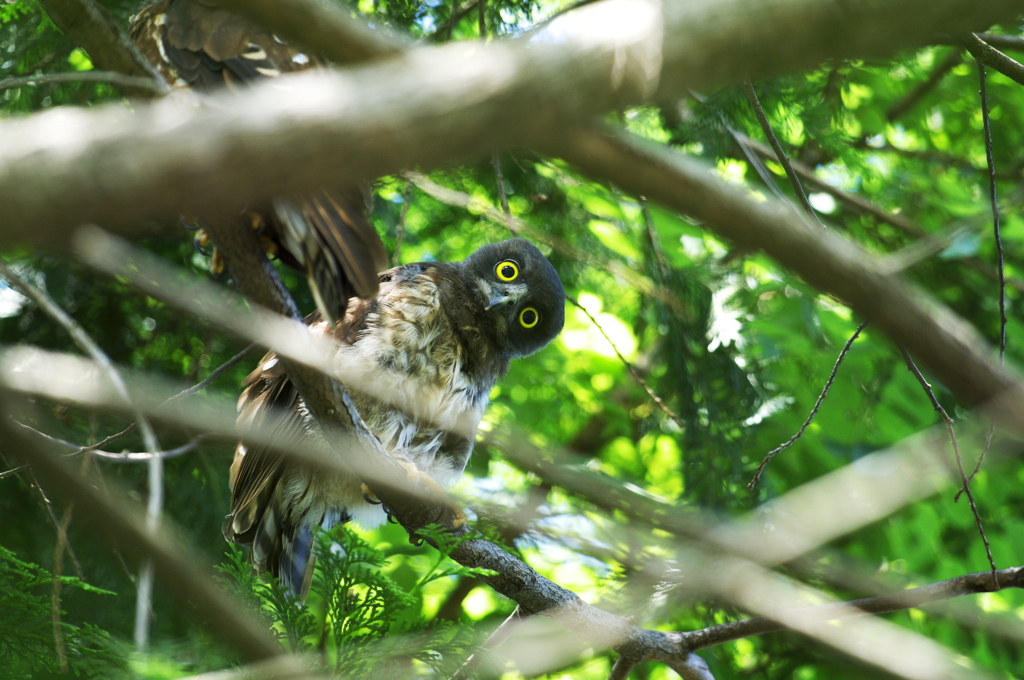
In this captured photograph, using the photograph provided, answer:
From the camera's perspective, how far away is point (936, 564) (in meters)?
4.24

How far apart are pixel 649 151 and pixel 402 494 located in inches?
68.6

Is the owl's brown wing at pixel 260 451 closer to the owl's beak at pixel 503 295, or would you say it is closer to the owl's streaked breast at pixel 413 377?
the owl's streaked breast at pixel 413 377

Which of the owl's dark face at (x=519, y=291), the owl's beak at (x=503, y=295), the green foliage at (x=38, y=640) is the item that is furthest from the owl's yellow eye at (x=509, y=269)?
the green foliage at (x=38, y=640)

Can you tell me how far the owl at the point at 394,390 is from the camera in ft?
10.8

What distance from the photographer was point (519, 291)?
12.9 feet

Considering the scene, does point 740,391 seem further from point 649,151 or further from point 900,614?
point 649,151

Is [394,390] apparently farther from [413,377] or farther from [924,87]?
[924,87]

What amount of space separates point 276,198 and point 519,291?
2.05m

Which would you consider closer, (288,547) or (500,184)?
(500,184)

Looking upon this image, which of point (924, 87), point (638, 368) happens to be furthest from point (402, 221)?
point (924, 87)

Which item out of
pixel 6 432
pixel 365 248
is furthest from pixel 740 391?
pixel 6 432

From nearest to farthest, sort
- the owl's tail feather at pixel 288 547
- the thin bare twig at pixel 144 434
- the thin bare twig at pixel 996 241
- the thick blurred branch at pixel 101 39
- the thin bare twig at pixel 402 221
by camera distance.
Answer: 1. the thick blurred branch at pixel 101 39
2. the thin bare twig at pixel 144 434
3. the thin bare twig at pixel 996 241
4. the thin bare twig at pixel 402 221
5. the owl's tail feather at pixel 288 547

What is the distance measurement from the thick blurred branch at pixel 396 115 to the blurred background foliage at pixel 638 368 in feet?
5.97

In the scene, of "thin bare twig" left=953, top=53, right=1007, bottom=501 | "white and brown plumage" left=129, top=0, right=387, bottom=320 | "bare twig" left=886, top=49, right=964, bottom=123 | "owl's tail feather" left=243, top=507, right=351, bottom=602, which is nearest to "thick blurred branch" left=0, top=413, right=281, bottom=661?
"white and brown plumage" left=129, top=0, right=387, bottom=320
